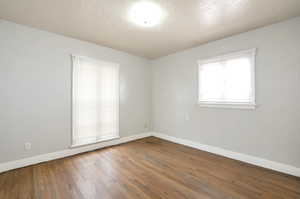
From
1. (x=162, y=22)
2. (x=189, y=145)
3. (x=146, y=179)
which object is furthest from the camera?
(x=189, y=145)

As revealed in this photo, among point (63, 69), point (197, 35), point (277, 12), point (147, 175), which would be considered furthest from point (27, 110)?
point (277, 12)

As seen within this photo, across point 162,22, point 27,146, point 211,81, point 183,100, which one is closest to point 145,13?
point 162,22

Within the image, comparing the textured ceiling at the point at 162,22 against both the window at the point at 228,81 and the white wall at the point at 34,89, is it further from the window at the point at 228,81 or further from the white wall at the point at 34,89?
the window at the point at 228,81

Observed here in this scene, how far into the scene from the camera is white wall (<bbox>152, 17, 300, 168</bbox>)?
216 centimetres

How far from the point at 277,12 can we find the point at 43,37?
4.00m

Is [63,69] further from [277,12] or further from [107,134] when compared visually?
[277,12]

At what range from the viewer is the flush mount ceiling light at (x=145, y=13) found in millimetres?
1919

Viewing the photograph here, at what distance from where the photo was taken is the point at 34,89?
2494 millimetres

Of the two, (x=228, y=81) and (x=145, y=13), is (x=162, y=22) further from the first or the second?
(x=228, y=81)

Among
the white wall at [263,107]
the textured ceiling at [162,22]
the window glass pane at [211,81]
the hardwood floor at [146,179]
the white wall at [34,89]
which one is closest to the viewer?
the hardwood floor at [146,179]

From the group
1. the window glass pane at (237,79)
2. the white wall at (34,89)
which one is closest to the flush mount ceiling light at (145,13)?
the white wall at (34,89)

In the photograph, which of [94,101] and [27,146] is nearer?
[27,146]

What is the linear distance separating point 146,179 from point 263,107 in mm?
2380

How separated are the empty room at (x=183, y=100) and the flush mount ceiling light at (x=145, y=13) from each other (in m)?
0.02
